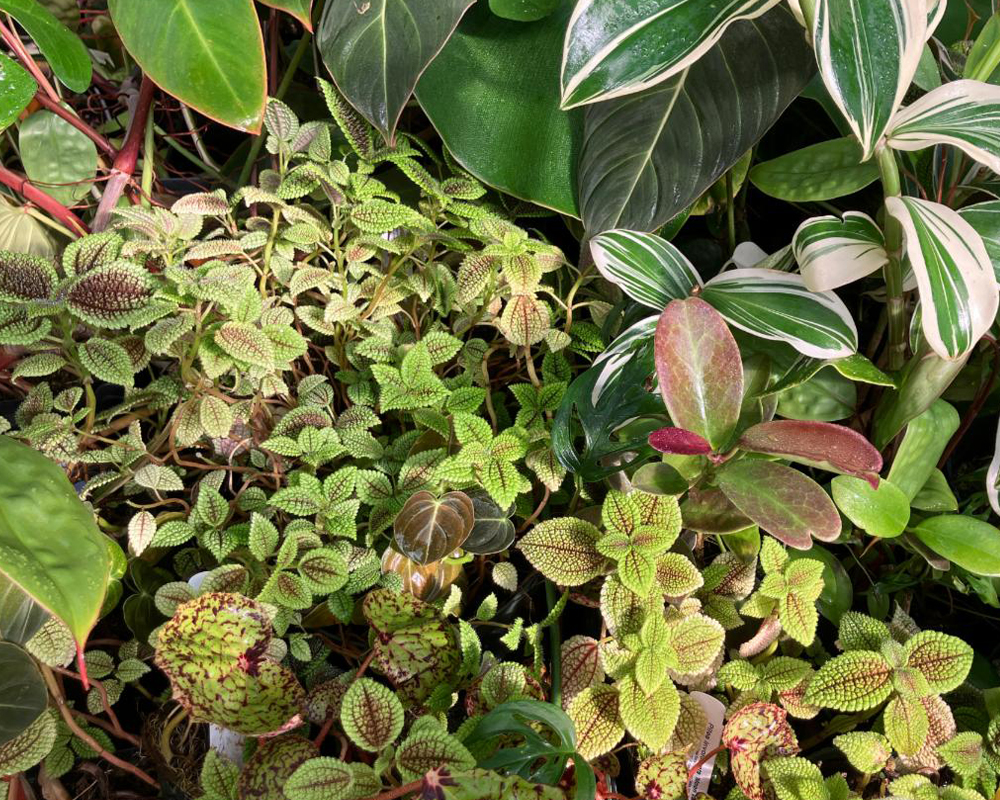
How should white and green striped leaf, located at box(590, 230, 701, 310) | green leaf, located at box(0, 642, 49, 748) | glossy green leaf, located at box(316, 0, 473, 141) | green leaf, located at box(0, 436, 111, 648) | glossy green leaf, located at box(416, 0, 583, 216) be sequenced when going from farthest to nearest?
glossy green leaf, located at box(416, 0, 583, 216) < glossy green leaf, located at box(316, 0, 473, 141) < white and green striped leaf, located at box(590, 230, 701, 310) < green leaf, located at box(0, 642, 49, 748) < green leaf, located at box(0, 436, 111, 648)

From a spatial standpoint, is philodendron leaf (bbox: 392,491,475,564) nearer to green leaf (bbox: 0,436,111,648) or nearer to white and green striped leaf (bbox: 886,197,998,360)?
green leaf (bbox: 0,436,111,648)

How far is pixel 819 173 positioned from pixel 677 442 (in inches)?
15.6

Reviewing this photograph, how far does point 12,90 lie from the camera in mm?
755

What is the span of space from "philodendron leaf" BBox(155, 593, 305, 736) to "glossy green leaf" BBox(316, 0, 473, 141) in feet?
1.63

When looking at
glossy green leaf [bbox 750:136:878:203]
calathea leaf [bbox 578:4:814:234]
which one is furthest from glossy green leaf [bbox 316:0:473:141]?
glossy green leaf [bbox 750:136:878:203]

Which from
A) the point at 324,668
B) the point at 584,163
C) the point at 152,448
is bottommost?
the point at 324,668

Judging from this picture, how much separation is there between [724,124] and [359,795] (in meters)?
0.73

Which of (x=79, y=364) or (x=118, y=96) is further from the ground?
(x=118, y=96)

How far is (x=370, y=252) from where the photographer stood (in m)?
0.87

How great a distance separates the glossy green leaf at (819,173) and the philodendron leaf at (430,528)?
1.52 feet

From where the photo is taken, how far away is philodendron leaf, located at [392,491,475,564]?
0.68 metres

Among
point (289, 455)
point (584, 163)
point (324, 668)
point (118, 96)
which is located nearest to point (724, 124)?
point (584, 163)

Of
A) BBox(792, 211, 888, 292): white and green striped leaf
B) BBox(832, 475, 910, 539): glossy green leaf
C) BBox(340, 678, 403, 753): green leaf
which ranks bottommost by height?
BBox(340, 678, 403, 753): green leaf

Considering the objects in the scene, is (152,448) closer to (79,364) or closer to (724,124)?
(79,364)
